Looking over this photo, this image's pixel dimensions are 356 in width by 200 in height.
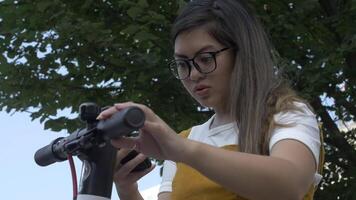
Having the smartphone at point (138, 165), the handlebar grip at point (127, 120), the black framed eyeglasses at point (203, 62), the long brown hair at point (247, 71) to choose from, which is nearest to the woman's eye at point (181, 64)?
the black framed eyeglasses at point (203, 62)

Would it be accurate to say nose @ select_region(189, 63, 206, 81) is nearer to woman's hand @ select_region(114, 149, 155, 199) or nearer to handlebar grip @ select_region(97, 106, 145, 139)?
woman's hand @ select_region(114, 149, 155, 199)

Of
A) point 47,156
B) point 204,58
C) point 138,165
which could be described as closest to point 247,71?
point 204,58

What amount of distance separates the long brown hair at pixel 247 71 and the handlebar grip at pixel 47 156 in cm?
54

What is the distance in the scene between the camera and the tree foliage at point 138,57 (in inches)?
227

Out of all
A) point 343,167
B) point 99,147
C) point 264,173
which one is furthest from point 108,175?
Answer: point 343,167

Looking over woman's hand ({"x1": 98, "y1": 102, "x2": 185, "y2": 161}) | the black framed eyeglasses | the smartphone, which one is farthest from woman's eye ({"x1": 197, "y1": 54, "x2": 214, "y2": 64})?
woman's hand ({"x1": 98, "y1": 102, "x2": 185, "y2": 161})

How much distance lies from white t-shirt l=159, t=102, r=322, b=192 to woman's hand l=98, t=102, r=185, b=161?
35 cm

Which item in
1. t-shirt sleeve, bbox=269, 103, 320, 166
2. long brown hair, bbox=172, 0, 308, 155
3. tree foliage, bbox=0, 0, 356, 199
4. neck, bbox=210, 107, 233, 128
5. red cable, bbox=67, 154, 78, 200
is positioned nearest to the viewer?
red cable, bbox=67, 154, 78, 200

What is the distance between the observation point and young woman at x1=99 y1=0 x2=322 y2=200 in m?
1.56

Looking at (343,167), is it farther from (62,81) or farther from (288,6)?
(62,81)

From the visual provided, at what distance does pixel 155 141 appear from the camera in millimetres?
1549

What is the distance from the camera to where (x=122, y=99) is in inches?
249

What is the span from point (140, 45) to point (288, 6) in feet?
4.88

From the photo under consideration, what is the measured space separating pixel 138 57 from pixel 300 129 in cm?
408
